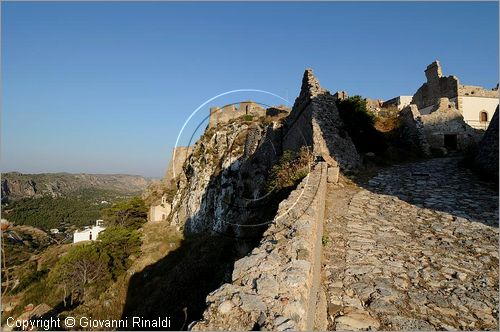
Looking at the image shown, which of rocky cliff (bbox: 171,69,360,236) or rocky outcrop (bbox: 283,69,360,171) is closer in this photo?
rocky outcrop (bbox: 283,69,360,171)

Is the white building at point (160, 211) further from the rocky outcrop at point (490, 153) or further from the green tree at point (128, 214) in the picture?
the rocky outcrop at point (490, 153)

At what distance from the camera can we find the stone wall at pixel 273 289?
8.23 ft

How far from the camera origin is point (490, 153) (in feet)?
30.5

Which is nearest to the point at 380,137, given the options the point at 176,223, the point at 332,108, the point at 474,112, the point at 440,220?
the point at 332,108

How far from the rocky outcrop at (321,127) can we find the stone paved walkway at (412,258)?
8.13 feet

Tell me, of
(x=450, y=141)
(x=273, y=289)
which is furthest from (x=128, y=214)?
(x=273, y=289)

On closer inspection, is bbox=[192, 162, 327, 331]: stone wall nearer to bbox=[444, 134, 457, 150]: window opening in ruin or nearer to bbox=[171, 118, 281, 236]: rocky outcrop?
bbox=[171, 118, 281, 236]: rocky outcrop

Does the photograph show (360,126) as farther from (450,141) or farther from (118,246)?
(118,246)

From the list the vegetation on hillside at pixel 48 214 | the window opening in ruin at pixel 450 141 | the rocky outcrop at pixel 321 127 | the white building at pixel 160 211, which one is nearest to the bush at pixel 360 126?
the rocky outcrop at pixel 321 127

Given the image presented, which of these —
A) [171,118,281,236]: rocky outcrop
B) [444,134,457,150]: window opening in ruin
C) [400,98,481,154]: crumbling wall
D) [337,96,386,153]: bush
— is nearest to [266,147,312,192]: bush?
[337,96,386,153]: bush

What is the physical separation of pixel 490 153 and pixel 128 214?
107ft

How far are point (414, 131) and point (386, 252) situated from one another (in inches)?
490

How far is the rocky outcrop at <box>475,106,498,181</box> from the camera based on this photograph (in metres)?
8.85

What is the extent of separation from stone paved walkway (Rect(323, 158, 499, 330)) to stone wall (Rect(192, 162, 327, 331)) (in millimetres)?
588
